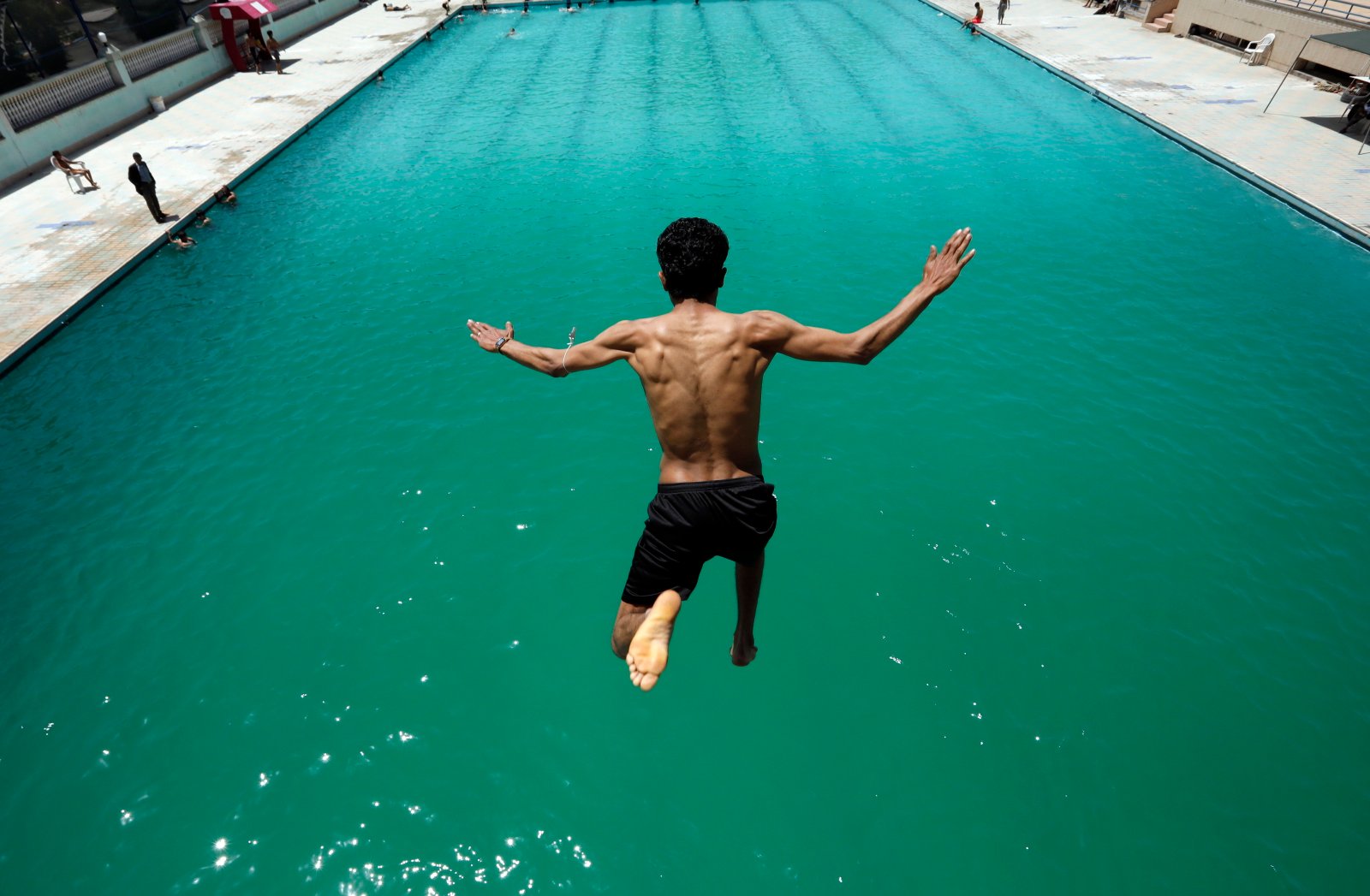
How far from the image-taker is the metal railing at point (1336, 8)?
18719 millimetres

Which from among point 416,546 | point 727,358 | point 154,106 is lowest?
point 416,546

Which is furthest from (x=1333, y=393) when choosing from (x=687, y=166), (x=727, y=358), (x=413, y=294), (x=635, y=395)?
(x=413, y=294)

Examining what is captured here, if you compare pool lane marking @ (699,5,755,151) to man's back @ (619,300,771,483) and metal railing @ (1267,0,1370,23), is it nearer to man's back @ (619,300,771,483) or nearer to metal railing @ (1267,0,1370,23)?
man's back @ (619,300,771,483)

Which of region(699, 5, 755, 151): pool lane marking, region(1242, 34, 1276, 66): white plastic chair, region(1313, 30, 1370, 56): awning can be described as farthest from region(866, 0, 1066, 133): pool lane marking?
region(1242, 34, 1276, 66): white plastic chair

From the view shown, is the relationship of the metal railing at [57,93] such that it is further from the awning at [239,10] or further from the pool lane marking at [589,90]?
the pool lane marking at [589,90]

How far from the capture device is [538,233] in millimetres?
13781

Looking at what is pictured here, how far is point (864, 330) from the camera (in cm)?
326

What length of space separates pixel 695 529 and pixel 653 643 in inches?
25.2

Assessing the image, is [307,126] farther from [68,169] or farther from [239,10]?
[239,10]

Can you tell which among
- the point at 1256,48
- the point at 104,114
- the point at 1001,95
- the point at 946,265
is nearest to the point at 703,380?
the point at 946,265

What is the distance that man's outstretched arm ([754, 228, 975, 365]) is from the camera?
3.15 m

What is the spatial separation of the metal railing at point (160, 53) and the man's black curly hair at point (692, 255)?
24.5 m

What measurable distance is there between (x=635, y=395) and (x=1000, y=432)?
484 cm

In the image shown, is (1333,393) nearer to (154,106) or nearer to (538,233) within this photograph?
(538,233)
